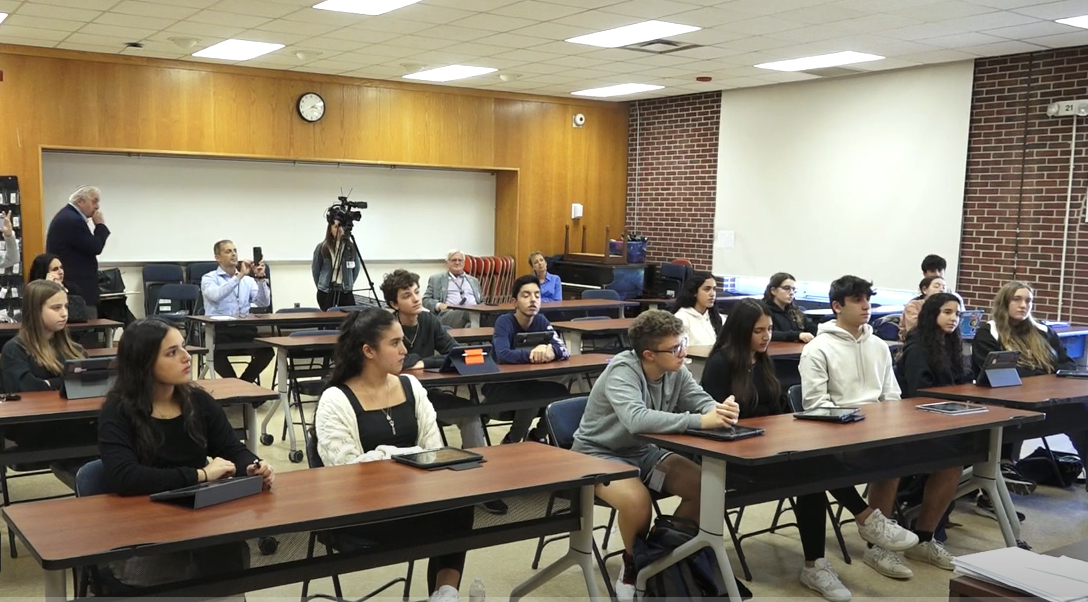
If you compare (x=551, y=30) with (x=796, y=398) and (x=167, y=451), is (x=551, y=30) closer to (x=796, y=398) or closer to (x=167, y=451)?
(x=796, y=398)

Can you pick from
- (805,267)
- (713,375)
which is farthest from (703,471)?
(805,267)

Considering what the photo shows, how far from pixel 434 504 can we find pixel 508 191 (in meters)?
9.43

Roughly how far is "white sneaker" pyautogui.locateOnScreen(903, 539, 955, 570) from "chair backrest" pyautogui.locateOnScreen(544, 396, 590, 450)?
169cm

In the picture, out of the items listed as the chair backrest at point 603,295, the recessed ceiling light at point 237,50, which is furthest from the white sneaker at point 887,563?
the recessed ceiling light at point 237,50

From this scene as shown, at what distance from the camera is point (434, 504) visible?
8.25ft

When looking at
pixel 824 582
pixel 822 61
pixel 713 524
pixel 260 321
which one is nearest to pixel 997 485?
pixel 824 582

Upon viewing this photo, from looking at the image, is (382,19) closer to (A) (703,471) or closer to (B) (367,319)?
(B) (367,319)

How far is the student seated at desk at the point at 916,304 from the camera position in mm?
5711

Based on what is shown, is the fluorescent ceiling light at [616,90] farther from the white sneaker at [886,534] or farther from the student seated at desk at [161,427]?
the student seated at desk at [161,427]

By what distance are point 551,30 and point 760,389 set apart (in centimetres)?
441

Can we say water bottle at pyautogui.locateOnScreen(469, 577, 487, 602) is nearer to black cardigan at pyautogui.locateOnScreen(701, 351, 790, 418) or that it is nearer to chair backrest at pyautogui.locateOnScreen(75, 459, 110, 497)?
chair backrest at pyautogui.locateOnScreen(75, 459, 110, 497)

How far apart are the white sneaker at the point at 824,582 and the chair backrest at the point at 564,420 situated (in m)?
1.12

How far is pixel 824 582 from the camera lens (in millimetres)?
3760

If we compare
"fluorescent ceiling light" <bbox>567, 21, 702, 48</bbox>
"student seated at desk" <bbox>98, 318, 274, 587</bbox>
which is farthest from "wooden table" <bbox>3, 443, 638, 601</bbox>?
"fluorescent ceiling light" <bbox>567, 21, 702, 48</bbox>
